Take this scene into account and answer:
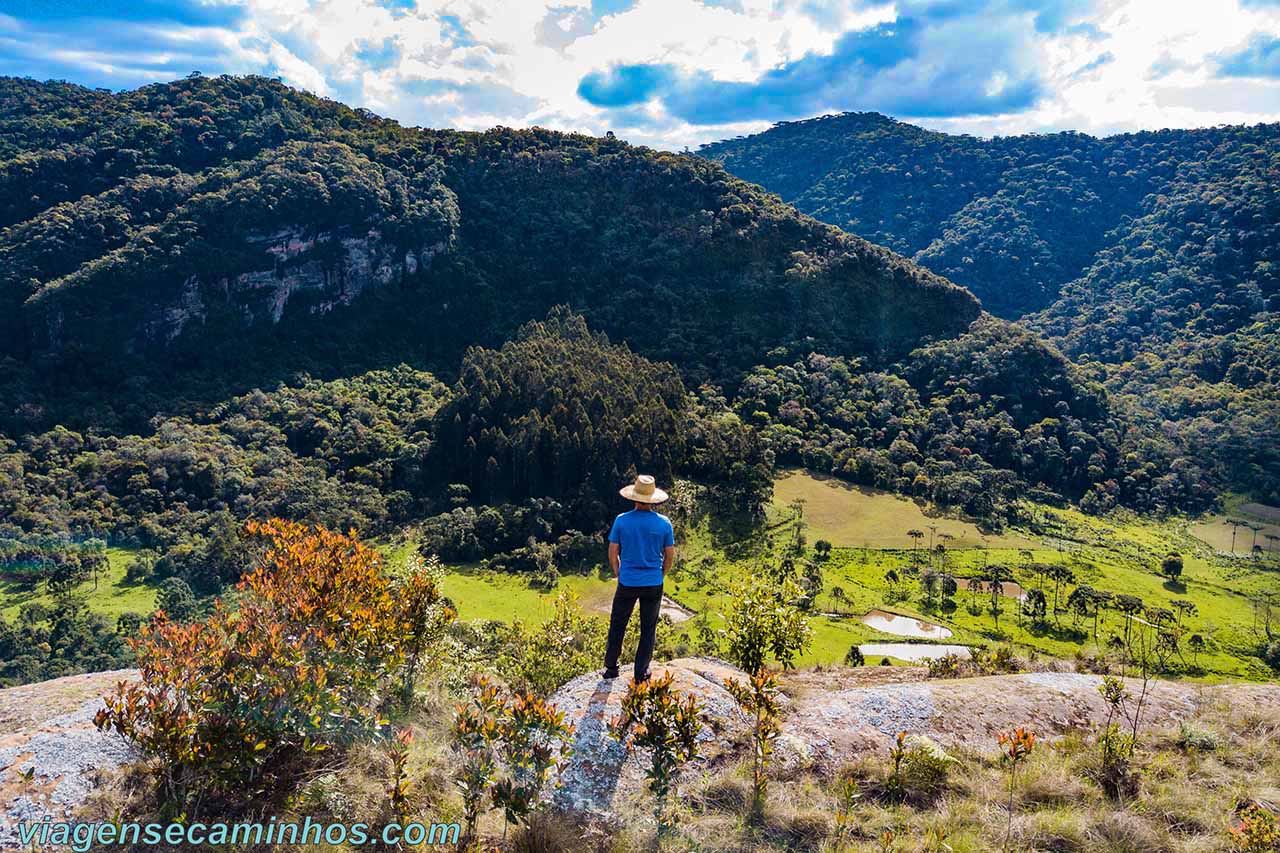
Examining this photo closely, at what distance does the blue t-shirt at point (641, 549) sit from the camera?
8586mm

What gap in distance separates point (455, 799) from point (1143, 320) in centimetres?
13969

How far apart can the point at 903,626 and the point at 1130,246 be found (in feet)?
441

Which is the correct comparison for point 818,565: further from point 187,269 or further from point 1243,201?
point 1243,201

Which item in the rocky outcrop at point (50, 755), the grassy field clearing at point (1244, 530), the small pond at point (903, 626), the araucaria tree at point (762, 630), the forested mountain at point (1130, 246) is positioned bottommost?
the small pond at point (903, 626)

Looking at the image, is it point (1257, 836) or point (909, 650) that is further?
point (909, 650)

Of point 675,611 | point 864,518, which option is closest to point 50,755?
point 675,611

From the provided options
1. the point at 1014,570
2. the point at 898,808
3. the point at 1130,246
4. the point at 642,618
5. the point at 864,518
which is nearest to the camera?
the point at 898,808

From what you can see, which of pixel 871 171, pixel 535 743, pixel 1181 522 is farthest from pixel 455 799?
pixel 871 171

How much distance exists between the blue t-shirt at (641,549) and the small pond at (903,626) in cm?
3881

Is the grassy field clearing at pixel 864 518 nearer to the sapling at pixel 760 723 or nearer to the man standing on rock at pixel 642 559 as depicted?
the man standing on rock at pixel 642 559

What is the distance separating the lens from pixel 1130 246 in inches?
5379

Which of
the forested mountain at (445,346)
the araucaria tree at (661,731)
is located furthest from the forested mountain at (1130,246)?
the araucaria tree at (661,731)

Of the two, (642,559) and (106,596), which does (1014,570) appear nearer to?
(642,559)

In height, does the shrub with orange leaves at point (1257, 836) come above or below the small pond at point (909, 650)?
above
